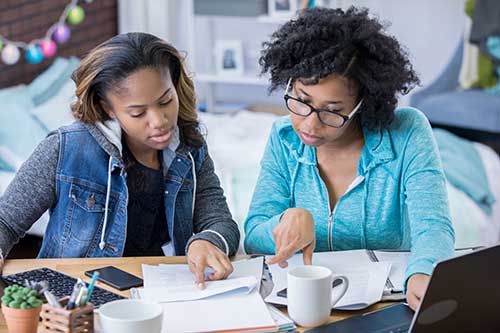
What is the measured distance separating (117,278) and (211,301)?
22 centimetres

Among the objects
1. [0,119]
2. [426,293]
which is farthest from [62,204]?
[0,119]

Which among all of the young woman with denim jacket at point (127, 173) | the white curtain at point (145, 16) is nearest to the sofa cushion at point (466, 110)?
the white curtain at point (145, 16)

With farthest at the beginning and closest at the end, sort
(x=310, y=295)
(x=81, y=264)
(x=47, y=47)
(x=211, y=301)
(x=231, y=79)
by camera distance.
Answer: (x=231, y=79) → (x=47, y=47) → (x=81, y=264) → (x=211, y=301) → (x=310, y=295)

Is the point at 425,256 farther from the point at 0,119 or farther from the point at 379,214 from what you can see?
the point at 0,119

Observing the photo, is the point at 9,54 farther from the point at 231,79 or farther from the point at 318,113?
the point at 318,113

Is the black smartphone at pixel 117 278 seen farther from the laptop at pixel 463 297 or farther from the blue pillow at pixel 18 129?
the blue pillow at pixel 18 129

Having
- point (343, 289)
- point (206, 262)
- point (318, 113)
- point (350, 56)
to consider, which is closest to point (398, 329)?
point (343, 289)

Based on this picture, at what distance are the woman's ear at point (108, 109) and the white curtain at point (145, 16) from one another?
A: 3.07 m

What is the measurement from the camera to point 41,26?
4234 mm

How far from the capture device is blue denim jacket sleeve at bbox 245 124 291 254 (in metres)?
1.80

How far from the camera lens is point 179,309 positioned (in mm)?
1460

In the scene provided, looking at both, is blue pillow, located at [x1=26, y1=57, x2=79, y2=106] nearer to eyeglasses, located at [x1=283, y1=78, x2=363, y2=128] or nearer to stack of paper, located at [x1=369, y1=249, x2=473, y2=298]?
eyeglasses, located at [x1=283, y1=78, x2=363, y2=128]

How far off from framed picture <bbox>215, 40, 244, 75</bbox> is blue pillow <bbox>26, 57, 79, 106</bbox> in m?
1.04

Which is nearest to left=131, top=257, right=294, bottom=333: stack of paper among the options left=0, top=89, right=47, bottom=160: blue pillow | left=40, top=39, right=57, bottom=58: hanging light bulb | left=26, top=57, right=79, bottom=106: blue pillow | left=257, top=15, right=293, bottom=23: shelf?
left=0, top=89, right=47, bottom=160: blue pillow
